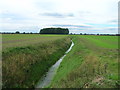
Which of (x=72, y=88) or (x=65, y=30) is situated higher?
(x=65, y=30)

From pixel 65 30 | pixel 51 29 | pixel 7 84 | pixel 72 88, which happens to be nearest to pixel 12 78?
pixel 7 84

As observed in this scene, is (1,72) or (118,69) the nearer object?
(118,69)

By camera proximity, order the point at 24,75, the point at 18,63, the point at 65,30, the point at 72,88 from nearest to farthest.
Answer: the point at 72,88
the point at 24,75
the point at 18,63
the point at 65,30

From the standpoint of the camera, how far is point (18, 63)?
640 inches

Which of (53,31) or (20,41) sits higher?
(53,31)

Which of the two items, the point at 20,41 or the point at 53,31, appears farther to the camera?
the point at 53,31

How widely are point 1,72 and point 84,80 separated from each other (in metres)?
7.53

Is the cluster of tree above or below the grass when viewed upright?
above

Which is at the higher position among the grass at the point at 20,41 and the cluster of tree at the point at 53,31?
the cluster of tree at the point at 53,31

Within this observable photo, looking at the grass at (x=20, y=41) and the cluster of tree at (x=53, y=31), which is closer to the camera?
the grass at (x=20, y=41)

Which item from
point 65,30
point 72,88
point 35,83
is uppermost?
point 65,30

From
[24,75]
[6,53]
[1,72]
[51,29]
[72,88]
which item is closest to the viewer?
[72,88]

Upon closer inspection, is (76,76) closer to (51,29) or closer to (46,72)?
(46,72)

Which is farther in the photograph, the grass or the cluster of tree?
the cluster of tree
